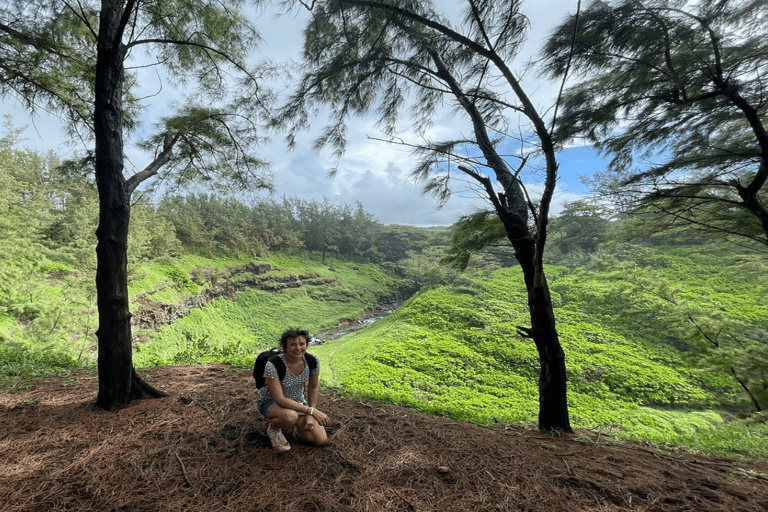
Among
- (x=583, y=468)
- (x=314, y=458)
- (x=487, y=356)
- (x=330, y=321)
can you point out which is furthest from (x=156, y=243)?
(x=583, y=468)

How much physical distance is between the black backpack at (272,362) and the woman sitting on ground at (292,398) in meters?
0.02

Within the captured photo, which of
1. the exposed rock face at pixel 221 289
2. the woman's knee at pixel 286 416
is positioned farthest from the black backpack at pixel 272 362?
the exposed rock face at pixel 221 289

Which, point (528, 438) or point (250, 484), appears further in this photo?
point (528, 438)

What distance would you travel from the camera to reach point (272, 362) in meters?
2.15

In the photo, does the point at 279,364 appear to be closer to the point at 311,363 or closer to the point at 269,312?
the point at 311,363

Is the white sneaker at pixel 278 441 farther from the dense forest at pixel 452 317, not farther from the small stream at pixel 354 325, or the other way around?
the small stream at pixel 354 325

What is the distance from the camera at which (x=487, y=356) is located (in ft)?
35.3

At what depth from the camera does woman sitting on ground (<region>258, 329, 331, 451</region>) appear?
206 centimetres

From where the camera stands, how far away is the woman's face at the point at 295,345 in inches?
87.0

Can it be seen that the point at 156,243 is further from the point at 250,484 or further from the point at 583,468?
the point at 583,468

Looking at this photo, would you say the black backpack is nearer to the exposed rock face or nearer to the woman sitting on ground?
the woman sitting on ground

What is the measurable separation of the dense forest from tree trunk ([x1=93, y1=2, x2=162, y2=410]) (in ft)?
2.73

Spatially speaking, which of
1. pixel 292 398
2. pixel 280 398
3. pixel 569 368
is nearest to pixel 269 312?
pixel 569 368

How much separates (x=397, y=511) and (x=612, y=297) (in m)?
15.9
